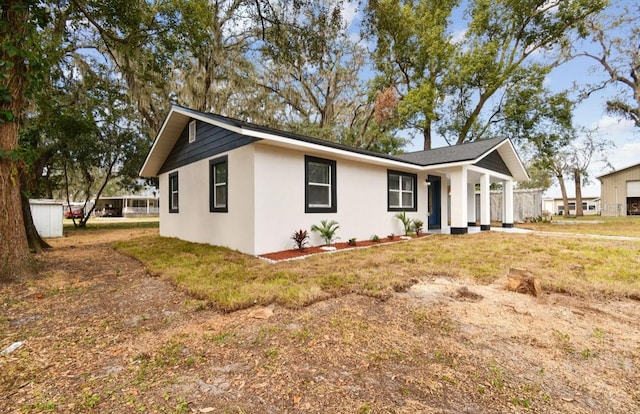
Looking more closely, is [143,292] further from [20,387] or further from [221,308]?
[20,387]

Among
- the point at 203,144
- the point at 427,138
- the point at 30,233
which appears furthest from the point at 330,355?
the point at 427,138

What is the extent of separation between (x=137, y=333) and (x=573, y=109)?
23131 mm

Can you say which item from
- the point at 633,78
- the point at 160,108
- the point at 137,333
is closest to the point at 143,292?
the point at 137,333

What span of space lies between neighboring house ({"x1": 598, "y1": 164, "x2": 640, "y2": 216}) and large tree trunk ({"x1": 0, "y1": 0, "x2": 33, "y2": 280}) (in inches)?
1439

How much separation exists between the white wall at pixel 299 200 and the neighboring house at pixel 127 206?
3201 centimetres

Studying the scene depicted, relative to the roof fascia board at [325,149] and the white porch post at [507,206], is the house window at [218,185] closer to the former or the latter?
the roof fascia board at [325,149]

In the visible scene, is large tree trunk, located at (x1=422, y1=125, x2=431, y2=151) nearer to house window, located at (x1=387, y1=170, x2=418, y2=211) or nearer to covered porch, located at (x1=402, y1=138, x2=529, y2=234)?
covered porch, located at (x1=402, y1=138, x2=529, y2=234)

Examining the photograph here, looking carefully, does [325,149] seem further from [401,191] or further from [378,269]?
[401,191]

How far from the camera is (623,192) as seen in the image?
25.4 metres

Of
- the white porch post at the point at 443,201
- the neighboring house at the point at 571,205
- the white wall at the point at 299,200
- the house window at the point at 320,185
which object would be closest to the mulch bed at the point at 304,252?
the white wall at the point at 299,200

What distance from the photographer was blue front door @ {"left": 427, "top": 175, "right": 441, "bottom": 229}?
1195 cm

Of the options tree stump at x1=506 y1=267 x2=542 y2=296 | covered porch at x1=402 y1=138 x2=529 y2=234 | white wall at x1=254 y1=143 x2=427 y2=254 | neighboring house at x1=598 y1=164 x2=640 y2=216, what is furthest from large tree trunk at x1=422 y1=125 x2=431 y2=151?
neighboring house at x1=598 y1=164 x2=640 y2=216

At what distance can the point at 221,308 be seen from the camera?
327 cm

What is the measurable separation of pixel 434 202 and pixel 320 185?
260 inches
